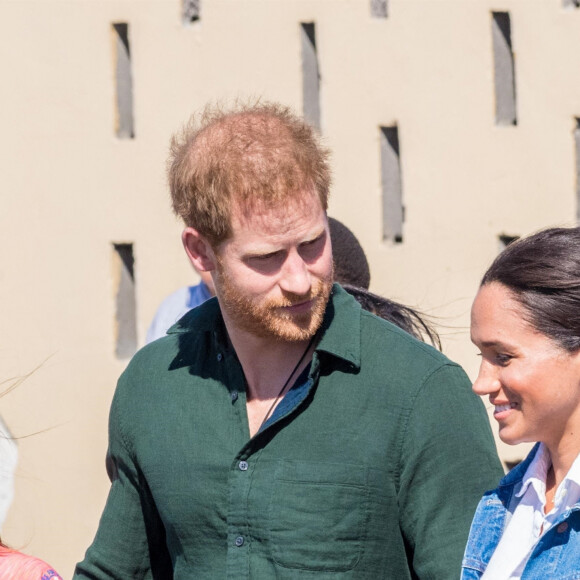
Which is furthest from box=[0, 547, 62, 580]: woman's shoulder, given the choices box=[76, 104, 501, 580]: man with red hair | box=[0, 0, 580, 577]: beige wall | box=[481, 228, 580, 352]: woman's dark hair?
box=[0, 0, 580, 577]: beige wall

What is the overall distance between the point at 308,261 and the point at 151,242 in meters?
6.18

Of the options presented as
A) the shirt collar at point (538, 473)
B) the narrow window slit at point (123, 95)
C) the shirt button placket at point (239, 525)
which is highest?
the narrow window slit at point (123, 95)

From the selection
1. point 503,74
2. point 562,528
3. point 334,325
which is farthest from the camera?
point 503,74

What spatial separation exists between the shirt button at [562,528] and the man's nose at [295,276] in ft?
2.03

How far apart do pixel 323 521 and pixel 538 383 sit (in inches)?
19.7

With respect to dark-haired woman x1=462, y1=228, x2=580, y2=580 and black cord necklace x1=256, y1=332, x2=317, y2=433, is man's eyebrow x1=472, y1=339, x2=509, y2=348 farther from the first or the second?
black cord necklace x1=256, y1=332, x2=317, y2=433

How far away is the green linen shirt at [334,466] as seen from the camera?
2102mm

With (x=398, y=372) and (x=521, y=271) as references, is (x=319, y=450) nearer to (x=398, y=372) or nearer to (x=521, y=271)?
(x=398, y=372)

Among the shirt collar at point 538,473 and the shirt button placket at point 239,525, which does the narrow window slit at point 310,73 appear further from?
the shirt collar at point 538,473

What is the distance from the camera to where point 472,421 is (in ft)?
7.00

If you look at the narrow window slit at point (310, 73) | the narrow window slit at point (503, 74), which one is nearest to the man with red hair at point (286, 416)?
the narrow window slit at point (310, 73)

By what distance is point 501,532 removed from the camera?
196cm

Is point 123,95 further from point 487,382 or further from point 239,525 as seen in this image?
point 487,382

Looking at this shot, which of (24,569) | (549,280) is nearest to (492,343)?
(549,280)
